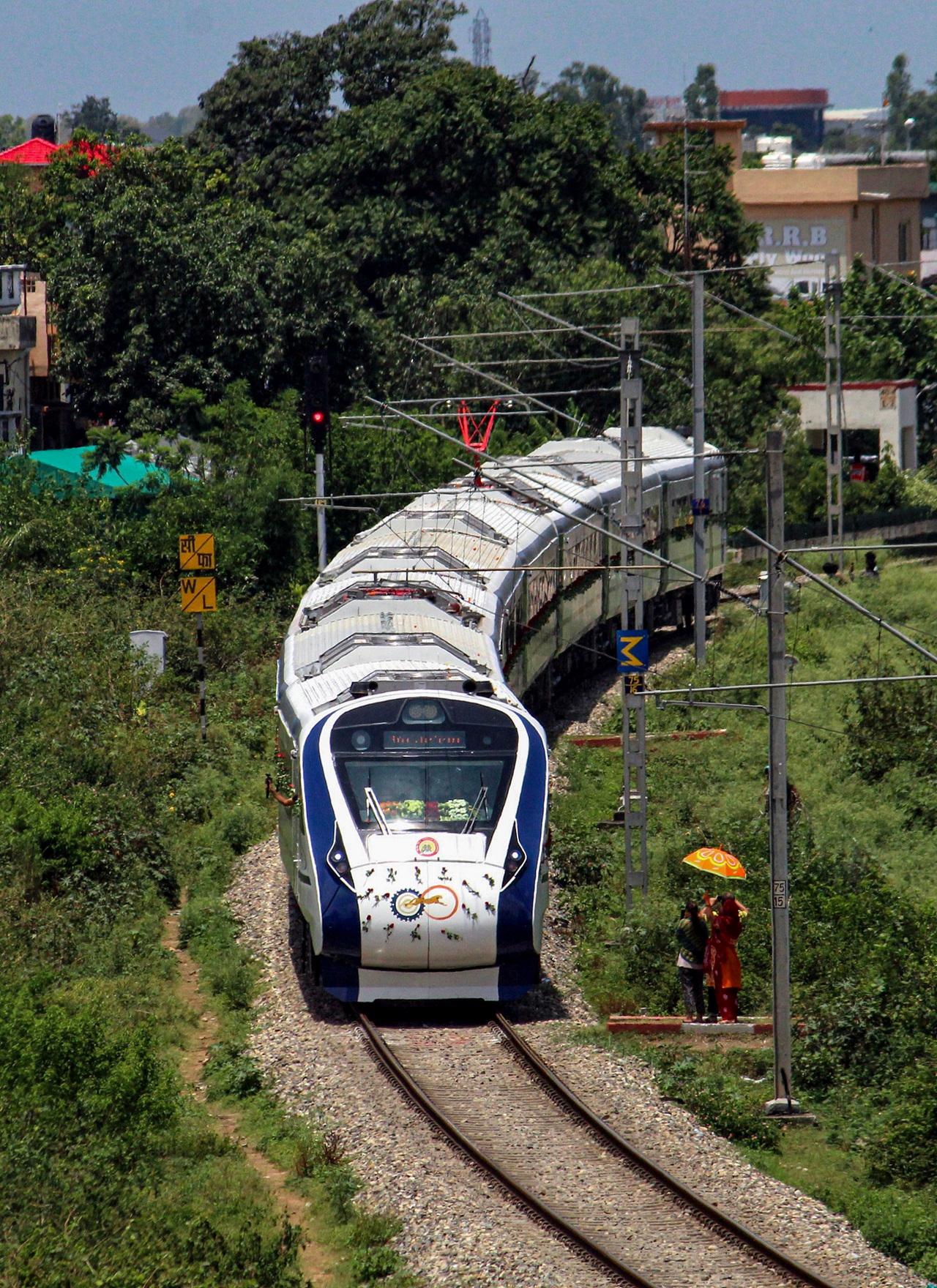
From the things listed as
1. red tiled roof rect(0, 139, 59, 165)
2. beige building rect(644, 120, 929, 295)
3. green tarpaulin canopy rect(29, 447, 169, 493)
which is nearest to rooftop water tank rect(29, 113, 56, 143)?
red tiled roof rect(0, 139, 59, 165)

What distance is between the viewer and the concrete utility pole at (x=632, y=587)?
2136 cm

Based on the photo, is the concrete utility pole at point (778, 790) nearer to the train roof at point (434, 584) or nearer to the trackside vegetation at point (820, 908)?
the trackside vegetation at point (820, 908)

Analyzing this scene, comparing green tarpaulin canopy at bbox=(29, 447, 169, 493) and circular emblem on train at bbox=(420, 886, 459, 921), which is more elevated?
green tarpaulin canopy at bbox=(29, 447, 169, 493)

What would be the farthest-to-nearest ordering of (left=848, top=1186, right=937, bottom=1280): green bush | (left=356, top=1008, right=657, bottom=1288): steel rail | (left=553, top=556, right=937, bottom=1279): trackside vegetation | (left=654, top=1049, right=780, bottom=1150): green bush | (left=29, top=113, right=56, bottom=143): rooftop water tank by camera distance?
1. (left=29, top=113, right=56, bottom=143): rooftop water tank
2. (left=654, top=1049, right=780, bottom=1150): green bush
3. (left=553, top=556, right=937, bottom=1279): trackside vegetation
4. (left=848, top=1186, right=937, bottom=1280): green bush
5. (left=356, top=1008, right=657, bottom=1288): steel rail

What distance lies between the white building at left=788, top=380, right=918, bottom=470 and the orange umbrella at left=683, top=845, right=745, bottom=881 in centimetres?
4286

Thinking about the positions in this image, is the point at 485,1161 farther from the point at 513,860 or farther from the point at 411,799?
the point at 411,799

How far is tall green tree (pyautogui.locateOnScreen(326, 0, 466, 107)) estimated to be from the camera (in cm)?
6438

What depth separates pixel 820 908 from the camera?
20.2 m

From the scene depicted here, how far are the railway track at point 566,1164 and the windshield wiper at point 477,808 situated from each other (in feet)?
6.01

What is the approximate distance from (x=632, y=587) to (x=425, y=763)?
540 cm

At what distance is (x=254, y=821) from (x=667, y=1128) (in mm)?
10621

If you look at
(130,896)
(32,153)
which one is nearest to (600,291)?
(130,896)

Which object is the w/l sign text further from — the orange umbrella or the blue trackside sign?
the orange umbrella

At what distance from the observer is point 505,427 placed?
49438mm
